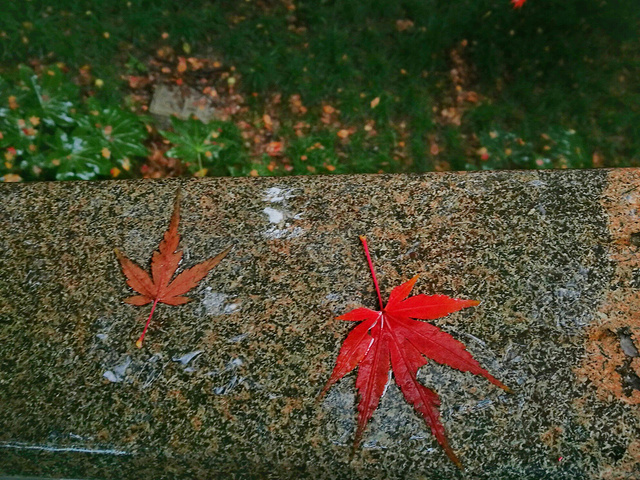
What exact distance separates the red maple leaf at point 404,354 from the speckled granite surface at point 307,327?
0.10 feet

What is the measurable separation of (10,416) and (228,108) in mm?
1599

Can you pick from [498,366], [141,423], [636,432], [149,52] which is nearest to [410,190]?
[498,366]

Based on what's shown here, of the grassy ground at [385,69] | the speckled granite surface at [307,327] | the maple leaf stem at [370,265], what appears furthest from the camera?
the grassy ground at [385,69]

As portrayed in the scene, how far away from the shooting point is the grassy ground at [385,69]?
227cm

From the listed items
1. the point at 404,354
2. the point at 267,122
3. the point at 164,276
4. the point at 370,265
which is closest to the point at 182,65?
the point at 267,122

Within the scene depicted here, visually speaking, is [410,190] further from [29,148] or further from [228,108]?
[29,148]

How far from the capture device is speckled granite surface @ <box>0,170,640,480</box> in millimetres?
1134

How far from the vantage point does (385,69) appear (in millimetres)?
2385

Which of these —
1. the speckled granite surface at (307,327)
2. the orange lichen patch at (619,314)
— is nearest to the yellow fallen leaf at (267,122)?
the speckled granite surface at (307,327)

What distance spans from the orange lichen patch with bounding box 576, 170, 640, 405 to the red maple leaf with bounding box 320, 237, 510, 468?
Result: 9.6 inches

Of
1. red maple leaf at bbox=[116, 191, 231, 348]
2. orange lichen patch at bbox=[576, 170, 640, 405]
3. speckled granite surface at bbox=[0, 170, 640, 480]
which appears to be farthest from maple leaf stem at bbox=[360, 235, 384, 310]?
orange lichen patch at bbox=[576, 170, 640, 405]

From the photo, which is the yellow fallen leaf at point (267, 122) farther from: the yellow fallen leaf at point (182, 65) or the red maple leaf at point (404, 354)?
the red maple leaf at point (404, 354)

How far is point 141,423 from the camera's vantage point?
1174 mm

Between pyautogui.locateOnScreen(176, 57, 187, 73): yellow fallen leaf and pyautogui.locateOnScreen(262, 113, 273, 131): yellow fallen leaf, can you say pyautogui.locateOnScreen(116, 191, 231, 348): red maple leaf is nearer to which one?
pyautogui.locateOnScreen(262, 113, 273, 131): yellow fallen leaf
